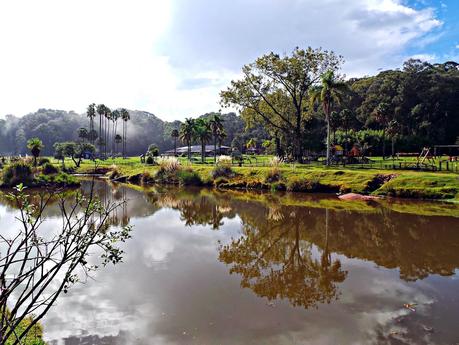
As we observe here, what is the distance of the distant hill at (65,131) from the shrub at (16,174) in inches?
4005

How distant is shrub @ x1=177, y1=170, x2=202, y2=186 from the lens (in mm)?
50031

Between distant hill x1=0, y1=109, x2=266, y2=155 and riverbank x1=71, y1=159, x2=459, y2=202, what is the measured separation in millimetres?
95765

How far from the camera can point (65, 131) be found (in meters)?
167

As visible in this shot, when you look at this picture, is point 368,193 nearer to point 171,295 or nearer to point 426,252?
point 426,252

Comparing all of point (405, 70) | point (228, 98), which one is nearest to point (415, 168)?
point (228, 98)

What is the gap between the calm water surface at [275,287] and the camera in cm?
A: 945

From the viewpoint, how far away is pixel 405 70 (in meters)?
87.9

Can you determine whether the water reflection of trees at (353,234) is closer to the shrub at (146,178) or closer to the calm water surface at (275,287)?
the calm water surface at (275,287)

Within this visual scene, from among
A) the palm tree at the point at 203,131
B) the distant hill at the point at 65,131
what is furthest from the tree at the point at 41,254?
the distant hill at the point at 65,131

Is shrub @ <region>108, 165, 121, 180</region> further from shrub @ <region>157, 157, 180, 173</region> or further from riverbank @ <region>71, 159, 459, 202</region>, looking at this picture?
shrub @ <region>157, 157, 180, 173</region>

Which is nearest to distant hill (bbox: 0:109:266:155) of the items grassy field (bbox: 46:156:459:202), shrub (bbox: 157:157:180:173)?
shrub (bbox: 157:157:180:173)

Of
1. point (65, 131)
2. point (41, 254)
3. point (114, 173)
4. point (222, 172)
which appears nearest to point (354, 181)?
point (222, 172)

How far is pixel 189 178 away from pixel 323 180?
17861 millimetres

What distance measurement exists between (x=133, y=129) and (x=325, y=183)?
146763 millimetres
